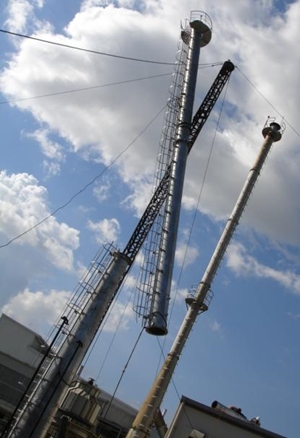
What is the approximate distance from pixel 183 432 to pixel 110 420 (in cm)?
2322

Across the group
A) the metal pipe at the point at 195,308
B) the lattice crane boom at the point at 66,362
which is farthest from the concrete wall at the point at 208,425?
the lattice crane boom at the point at 66,362

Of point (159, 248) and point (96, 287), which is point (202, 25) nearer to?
point (159, 248)

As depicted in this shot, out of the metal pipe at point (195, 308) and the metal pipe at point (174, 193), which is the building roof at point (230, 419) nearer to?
the metal pipe at point (195, 308)

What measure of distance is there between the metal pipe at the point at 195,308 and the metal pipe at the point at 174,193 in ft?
26.0

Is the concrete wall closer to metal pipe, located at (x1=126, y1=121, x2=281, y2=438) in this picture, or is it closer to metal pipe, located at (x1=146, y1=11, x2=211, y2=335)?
metal pipe, located at (x1=126, y1=121, x2=281, y2=438)

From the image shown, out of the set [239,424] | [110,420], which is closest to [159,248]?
[239,424]

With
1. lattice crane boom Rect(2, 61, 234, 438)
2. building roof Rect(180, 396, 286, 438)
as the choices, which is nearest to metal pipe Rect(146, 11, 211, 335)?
lattice crane boom Rect(2, 61, 234, 438)

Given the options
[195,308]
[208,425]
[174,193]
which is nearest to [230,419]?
[208,425]

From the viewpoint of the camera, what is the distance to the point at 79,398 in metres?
25.1

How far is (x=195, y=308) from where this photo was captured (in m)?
23.2

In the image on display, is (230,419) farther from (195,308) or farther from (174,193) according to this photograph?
A: (174,193)

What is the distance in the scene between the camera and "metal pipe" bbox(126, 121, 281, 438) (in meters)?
20.7

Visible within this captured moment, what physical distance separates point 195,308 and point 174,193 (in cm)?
861

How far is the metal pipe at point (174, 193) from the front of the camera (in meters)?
14.7
